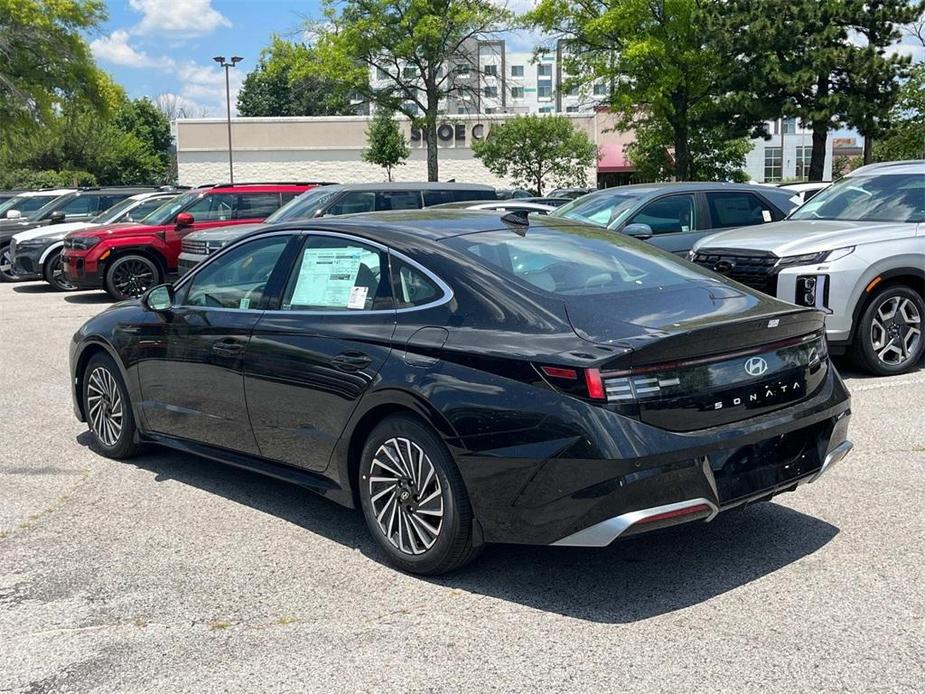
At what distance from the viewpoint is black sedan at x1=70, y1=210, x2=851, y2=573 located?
3.80m

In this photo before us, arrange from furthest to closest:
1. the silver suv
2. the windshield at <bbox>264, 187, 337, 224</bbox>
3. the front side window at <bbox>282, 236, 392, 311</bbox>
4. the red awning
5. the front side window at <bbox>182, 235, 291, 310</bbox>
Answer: the red awning
the windshield at <bbox>264, 187, 337, 224</bbox>
the silver suv
the front side window at <bbox>182, 235, 291, 310</bbox>
the front side window at <bbox>282, 236, 392, 311</bbox>

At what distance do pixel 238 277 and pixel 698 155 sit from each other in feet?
129

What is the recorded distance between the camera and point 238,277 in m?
5.59

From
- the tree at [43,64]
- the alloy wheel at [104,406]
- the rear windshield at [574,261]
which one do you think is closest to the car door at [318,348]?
the rear windshield at [574,261]

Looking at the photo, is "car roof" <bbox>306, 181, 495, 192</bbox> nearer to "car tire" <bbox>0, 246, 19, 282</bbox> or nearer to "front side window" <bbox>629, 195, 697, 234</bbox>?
"front side window" <bbox>629, 195, 697, 234</bbox>

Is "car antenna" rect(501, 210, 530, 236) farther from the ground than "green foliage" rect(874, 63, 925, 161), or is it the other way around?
"green foliage" rect(874, 63, 925, 161)

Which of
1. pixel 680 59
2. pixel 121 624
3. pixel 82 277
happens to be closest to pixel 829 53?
pixel 680 59

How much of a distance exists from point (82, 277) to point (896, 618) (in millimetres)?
14507

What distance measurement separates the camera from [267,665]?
11.8 ft

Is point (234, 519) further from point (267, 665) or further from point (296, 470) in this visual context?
point (267, 665)

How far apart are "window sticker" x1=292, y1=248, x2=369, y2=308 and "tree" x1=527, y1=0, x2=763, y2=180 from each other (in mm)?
31031

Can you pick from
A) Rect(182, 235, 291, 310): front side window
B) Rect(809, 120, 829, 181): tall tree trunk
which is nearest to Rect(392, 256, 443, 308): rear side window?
Rect(182, 235, 291, 310): front side window

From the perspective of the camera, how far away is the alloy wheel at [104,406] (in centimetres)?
639

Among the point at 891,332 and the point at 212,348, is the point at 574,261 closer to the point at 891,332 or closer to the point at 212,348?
the point at 212,348
